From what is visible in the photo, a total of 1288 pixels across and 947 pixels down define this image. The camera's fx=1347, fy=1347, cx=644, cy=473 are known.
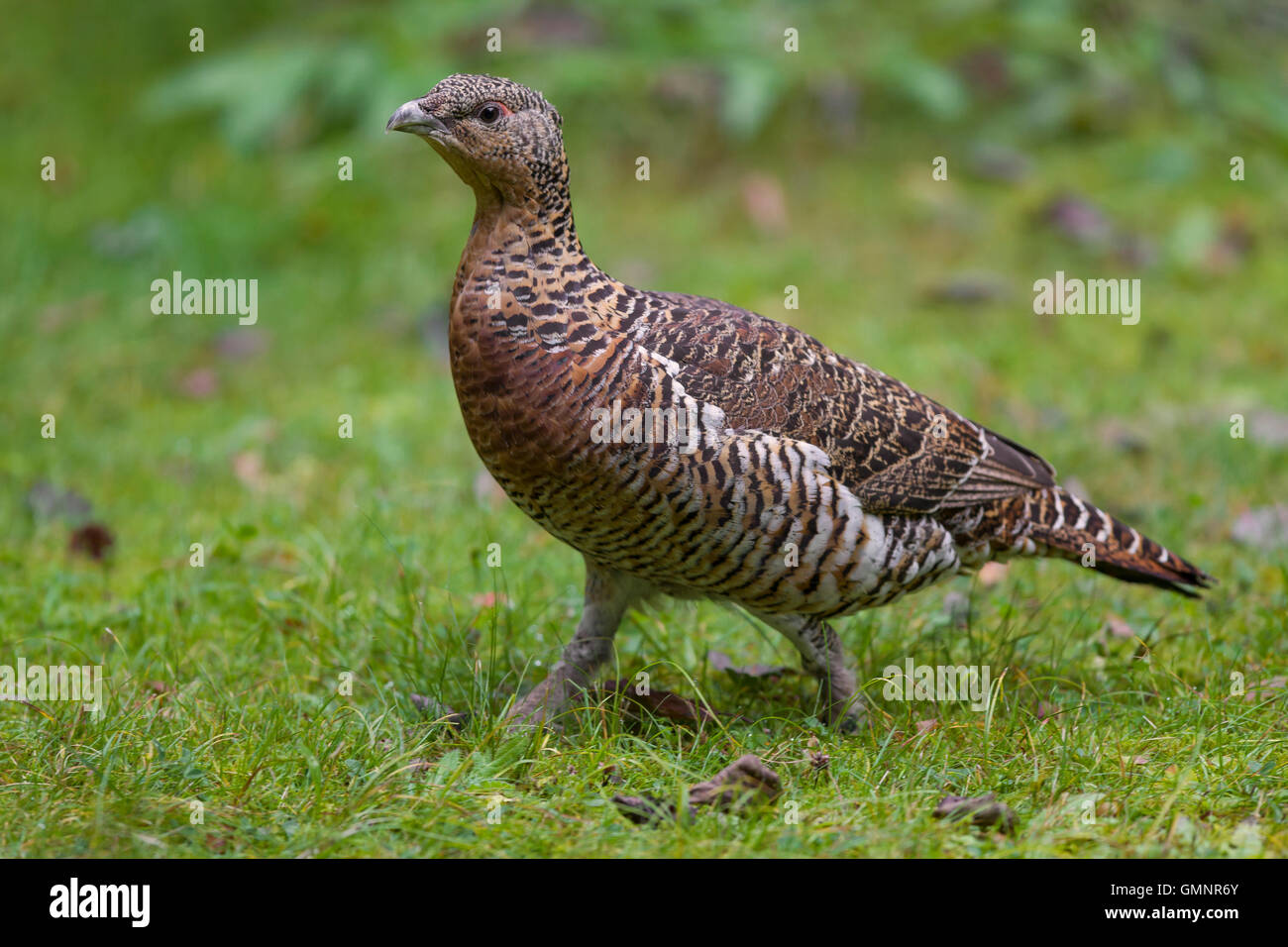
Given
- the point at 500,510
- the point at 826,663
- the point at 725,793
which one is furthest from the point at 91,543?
the point at 725,793

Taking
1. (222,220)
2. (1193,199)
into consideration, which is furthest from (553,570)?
(1193,199)

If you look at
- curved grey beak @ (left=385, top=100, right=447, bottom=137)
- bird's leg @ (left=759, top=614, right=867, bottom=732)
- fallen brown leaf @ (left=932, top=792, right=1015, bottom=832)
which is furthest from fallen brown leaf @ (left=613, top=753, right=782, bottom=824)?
curved grey beak @ (left=385, top=100, right=447, bottom=137)

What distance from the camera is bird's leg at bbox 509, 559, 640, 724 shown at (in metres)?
4.17

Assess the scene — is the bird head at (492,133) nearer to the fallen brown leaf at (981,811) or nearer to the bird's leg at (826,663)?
the bird's leg at (826,663)

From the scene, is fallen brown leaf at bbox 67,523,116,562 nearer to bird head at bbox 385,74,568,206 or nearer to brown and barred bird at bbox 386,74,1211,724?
brown and barred bird at bbox 386,74,1211,724

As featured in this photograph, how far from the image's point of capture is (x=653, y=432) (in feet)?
12.4

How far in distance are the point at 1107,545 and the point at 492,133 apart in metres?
2.44

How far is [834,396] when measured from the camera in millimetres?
4199

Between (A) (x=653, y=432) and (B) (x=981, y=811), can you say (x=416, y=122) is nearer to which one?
(A) (x=653, y=432)

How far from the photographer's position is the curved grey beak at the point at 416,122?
151 inches

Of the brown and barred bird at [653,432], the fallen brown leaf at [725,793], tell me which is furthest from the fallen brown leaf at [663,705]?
the fallen brown leaf at [725,793]

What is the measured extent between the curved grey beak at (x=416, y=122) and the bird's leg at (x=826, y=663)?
1756mm

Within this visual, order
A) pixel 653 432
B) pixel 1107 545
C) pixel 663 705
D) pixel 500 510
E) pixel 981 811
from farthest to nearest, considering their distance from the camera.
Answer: pixel 500 510 → pixel 1107 545 → pixel 663 705 → pixel 653 432 → pixel 981 811
